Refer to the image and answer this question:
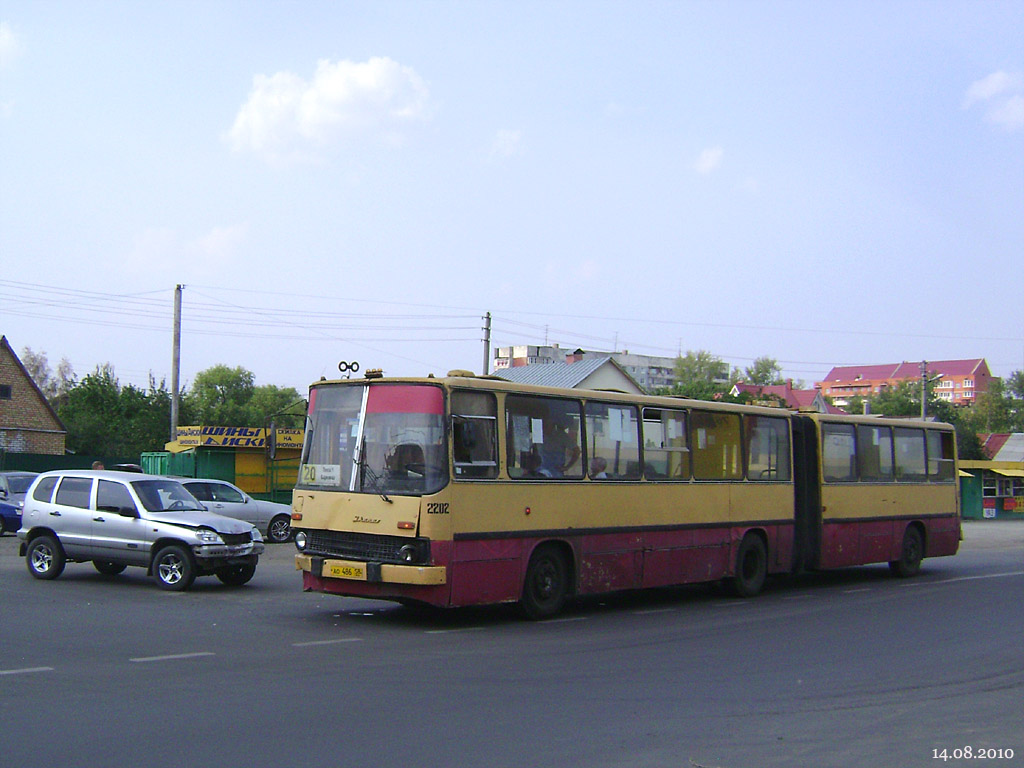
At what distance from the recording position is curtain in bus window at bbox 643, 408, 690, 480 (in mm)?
15281

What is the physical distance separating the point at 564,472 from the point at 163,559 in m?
6.27

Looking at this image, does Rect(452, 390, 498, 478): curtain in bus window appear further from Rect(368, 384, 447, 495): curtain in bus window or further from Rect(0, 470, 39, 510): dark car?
Rect(0, 470, 39, 510): dark car

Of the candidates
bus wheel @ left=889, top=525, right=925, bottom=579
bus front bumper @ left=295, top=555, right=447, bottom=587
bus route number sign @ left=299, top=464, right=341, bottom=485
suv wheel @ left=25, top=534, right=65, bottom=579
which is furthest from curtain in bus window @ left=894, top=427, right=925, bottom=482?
suv wheel @ left=25, top=534, right=65, bottom=579

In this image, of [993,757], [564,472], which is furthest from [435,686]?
[564,472]

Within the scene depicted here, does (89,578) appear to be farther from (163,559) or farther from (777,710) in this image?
(777,710)

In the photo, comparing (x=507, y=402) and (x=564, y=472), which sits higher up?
(x=507, y=402)

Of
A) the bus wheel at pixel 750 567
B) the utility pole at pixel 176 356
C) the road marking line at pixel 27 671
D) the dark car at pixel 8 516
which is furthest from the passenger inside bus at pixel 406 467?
the utility pole at pixel 176 356

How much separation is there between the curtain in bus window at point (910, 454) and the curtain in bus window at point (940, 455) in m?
0.34

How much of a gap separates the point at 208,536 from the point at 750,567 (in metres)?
8.54

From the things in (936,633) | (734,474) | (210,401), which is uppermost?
(210,401)

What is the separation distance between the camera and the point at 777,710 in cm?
820

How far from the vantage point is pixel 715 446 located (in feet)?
54.7

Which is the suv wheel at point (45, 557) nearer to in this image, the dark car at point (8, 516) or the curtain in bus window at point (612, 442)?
the curtain in bus window at point (612, 442)

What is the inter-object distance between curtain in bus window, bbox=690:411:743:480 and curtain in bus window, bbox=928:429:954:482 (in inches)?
→ 271
